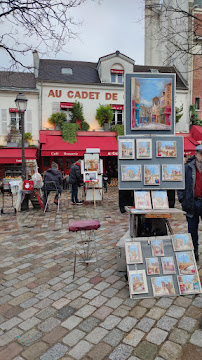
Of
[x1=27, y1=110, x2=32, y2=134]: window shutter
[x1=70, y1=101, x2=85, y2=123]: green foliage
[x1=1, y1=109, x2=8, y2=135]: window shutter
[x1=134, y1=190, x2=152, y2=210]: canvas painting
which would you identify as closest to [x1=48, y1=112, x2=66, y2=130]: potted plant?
[x1=70, y1=101, x2=85, y2=123]: green foliage

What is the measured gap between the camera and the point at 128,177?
3.40 metres

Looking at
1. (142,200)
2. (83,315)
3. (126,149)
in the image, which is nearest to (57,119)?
(126,149)

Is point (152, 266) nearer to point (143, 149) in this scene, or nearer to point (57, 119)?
point (143, 149)

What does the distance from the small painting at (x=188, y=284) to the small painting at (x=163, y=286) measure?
0.35 ft

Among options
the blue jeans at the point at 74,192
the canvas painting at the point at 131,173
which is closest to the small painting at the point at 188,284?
the canvas painting at the point at 131,173

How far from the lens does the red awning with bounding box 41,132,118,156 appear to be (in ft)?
52.4

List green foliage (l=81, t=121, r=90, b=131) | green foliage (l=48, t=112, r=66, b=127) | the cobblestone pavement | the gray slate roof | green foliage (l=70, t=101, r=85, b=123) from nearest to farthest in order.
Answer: the cobblestone pavement → green foliage (l=48, t=112, r=66, b=127) → the gray slate roof → green foliage (l=70, t=101, r=85, b=123) → green foliage (l=81, t=121, r=90, b=131)

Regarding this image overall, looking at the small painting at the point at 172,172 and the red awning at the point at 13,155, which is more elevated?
the red awning at the point at 13,155

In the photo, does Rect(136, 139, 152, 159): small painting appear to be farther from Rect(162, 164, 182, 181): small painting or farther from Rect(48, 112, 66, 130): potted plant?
Rect(48, 112, 66, 130): potted plant

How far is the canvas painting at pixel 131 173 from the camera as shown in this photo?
3.39 meters

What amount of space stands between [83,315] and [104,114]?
54.1ft

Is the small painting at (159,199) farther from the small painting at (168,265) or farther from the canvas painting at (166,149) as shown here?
the small painting at (168,265)

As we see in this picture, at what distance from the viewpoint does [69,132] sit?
56.2ft

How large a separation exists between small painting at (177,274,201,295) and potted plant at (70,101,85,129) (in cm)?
1593
